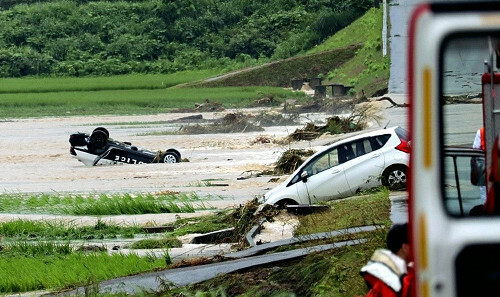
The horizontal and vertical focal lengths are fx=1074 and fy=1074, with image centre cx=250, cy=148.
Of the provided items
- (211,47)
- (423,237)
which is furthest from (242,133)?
(211,47)

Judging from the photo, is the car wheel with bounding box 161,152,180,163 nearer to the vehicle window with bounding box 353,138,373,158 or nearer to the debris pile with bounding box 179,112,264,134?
the debris pile with bounding box 179,112,264,134

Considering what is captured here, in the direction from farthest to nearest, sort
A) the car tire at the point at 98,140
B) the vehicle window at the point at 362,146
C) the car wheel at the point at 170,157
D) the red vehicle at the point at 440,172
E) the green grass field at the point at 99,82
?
1. the green grass field at the point at 99,82
2. the car tire at the point at 98,140
3. the car wheel at the point at 170,157
4. the vehicle window at the point at 362,146
5. the red vehicle at the point at 440,172

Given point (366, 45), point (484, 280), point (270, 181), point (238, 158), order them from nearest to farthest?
1. point (484, 280)
2. point (270, 181)
3. point (238, 158)
4. point (366, 45)

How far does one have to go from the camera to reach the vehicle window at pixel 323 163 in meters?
19.3

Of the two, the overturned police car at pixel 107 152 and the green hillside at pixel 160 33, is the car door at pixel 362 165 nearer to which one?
the overturned police car at pixel 107 152

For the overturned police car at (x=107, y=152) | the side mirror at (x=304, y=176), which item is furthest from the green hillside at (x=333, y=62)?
the side mirror at (x=304, y=176)

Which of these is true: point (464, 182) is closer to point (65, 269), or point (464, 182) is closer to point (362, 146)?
point (65, 269)

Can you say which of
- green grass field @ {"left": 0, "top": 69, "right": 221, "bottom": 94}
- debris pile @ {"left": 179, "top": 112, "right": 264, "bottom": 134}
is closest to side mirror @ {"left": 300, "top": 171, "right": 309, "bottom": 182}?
debris pile @ {"left": 179, "top": 112, "right": 264, "bottom": 134}

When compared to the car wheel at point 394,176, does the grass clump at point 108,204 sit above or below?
below

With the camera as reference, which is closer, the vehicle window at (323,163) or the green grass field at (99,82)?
the vehicle window at (323,163)

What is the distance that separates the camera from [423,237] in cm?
397

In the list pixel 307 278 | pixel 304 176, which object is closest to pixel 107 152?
pixel 304 176

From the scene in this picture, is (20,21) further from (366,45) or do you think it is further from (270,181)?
(270,181)

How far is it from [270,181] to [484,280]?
21.6m
